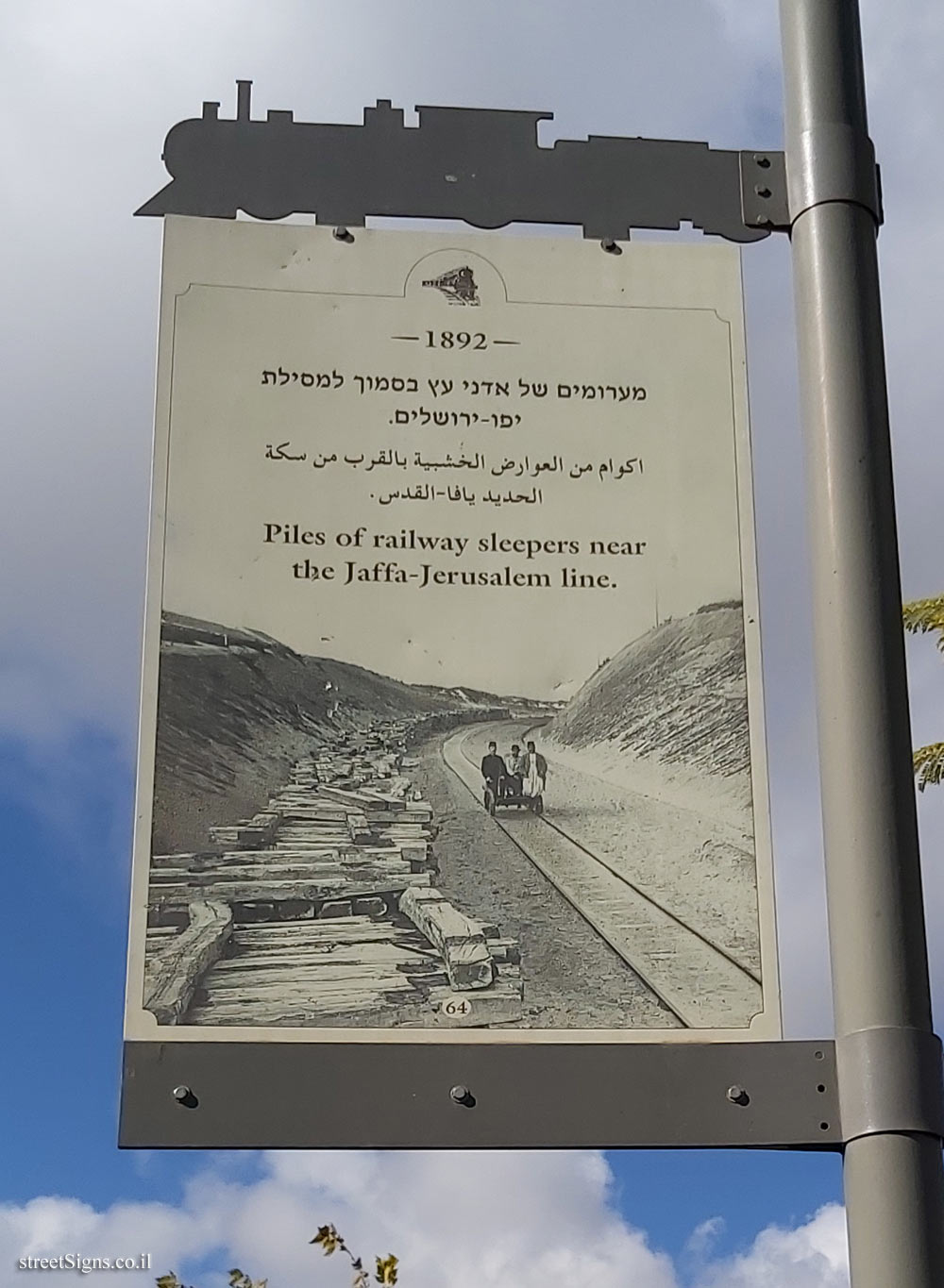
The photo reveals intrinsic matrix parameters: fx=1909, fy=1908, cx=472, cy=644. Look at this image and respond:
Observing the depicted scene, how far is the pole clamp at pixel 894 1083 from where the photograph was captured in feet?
10.1

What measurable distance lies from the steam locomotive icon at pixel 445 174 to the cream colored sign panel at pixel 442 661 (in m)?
0.10

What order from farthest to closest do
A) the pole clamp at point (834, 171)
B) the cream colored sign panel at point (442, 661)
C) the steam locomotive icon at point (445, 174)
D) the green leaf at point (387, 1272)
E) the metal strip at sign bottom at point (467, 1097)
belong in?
the green leaf at point (387, 1272) < the steam locomotive icon at point (445, 174) < the pole clamp at point (834, 171) < the cream colored sign panel at point (442, 661) < the metal strip at sign bottom at point (467, 1097)

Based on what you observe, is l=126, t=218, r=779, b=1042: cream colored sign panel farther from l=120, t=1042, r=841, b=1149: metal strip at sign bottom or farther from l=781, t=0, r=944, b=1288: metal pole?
l=781, t=0, r=944, b=1288: metal pole

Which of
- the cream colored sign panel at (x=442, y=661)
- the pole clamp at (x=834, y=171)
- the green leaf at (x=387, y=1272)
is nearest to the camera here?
the cream colored sign panel at (x=442, y=661)

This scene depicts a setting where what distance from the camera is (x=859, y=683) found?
334cm

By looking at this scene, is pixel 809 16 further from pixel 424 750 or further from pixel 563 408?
pixel 424 750

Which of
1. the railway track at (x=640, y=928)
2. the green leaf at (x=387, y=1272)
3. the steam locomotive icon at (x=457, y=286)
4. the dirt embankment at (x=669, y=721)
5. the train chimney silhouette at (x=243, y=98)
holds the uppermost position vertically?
the train chimney silhouette at (x=243, y=98)

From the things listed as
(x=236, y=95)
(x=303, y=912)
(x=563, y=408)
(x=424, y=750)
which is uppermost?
(x=236, y=95)

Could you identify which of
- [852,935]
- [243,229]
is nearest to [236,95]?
[243,229]

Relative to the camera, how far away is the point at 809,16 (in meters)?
3.91

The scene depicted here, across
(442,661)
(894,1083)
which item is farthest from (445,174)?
(894,1083)

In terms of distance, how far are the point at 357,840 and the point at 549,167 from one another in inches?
61.0

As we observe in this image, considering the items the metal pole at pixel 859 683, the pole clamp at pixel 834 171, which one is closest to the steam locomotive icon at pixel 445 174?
the pole clamp at pixel 834 171

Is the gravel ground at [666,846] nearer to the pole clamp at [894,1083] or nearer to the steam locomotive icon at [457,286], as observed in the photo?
the pole clamp at [894,1083]
